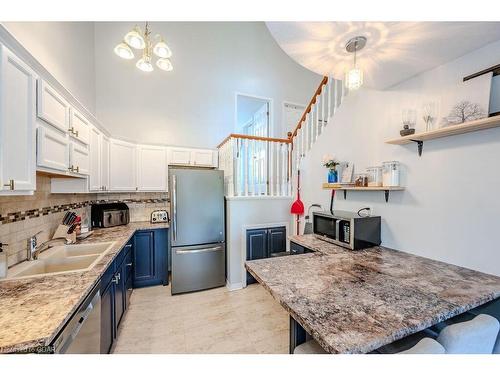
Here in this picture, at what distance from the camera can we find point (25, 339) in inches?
30.2

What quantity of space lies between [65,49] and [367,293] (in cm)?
372

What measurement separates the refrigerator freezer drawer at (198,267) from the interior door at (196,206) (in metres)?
0.11

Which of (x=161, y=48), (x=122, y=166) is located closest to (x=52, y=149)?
(x=161, y=48)

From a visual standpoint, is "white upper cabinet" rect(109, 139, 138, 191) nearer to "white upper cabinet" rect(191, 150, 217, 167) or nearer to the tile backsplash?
the tile backsplash

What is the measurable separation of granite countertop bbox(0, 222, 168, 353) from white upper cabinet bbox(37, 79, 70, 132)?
1.09 meters

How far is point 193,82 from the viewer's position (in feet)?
12.7

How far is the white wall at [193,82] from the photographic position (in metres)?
3.36

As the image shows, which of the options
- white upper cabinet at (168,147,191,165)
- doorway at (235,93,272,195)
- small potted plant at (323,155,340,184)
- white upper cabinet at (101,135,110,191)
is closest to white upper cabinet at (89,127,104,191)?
white upper cabinet at (101,135,110,191)

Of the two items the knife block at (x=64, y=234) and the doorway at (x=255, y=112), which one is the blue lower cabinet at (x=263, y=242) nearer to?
the knife block at (x=64, y=234)

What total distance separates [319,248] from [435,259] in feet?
3.00

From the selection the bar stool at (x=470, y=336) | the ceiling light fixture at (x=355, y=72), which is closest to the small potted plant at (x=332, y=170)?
the ceiling light fixture at (x=355, y=72)

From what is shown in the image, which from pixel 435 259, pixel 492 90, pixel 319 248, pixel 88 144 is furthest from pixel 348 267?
pixel 88 144

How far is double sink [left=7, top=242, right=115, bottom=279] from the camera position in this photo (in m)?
1.45

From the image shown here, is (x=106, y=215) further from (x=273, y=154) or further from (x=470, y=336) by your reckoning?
(x=470, y=336)
